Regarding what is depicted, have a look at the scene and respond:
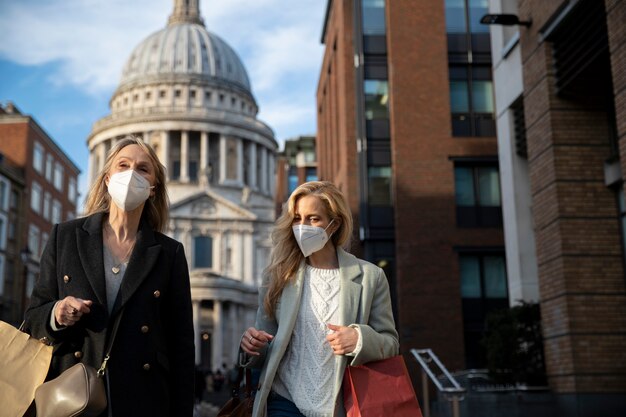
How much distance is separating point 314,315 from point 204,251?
90.0 m

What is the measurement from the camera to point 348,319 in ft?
15.6

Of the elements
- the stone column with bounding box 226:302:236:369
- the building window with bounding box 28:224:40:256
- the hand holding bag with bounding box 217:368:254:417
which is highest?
the building window with bounding box 28:224:40:256

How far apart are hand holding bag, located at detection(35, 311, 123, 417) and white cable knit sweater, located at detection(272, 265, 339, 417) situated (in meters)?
1.15

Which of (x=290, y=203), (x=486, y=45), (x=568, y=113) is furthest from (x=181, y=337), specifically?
(x=486, y=45)

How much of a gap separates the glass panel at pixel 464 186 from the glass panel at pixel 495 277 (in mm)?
2112

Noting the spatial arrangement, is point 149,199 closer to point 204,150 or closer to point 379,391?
point 379,391

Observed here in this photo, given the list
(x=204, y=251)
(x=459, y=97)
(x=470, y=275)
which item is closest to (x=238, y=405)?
(x=470, y=275)

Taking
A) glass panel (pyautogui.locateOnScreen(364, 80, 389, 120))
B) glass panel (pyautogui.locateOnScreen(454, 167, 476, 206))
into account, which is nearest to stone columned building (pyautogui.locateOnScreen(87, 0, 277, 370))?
glass panel (pyautogui.locateOnScreen(364, 80, 389, 120))

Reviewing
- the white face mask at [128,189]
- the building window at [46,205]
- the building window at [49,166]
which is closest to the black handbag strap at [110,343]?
the white face mask at [128,189]

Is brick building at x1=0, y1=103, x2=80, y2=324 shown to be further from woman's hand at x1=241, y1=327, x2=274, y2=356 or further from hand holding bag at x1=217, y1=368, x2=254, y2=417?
woman's hand at x1=241, y1=327, x2=274, y2=356

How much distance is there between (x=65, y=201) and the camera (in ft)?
251

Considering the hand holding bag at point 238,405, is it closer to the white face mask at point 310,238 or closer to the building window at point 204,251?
the white face mask at point 310,238

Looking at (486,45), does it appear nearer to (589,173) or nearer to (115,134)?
(589,173)

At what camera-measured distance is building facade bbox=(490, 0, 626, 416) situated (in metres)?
13.1
